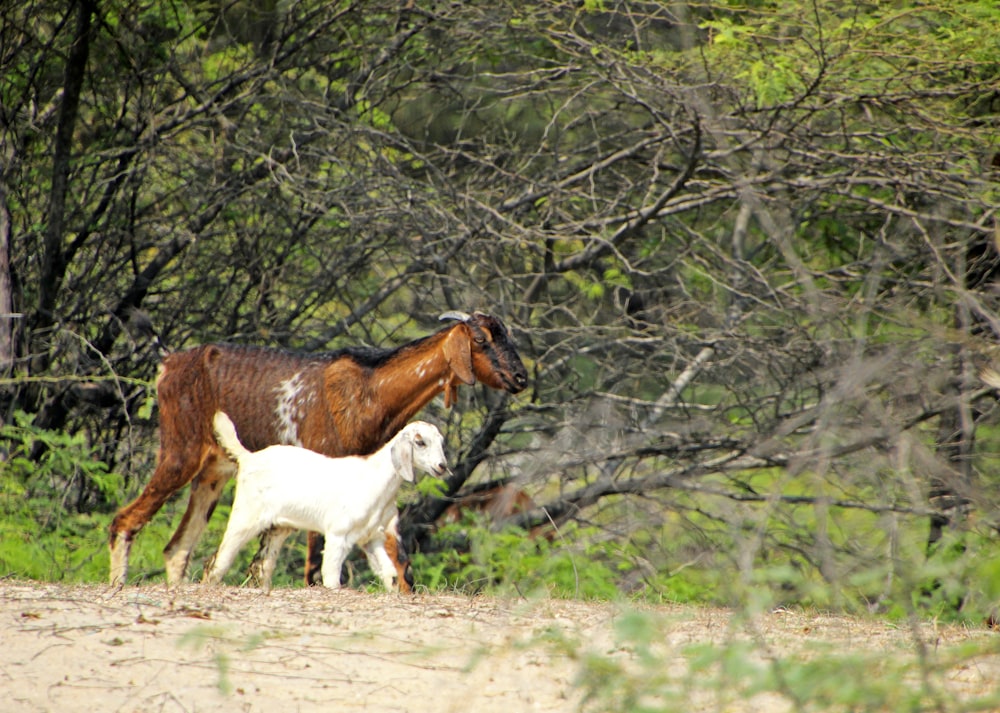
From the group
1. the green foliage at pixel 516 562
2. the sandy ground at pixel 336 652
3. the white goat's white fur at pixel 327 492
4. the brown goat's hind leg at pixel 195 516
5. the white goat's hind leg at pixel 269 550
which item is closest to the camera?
the sandy ground at pixel 336 652

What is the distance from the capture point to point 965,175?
1027 centimetres

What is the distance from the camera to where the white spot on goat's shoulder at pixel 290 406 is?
8.52m

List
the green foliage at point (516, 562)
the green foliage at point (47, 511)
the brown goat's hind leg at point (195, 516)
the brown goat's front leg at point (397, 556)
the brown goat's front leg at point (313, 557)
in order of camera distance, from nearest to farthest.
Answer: the brown goat's front leg at point (397, 556)
the brown goat's hind leg at point (195, 516)
the brown goat's front leg at point (313, 557)
the green foliage at point (516, 562)
the green foliage at point (47, 511)

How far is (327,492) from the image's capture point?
749 centimetres

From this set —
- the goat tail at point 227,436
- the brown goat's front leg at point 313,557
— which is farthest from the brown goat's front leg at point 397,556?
the goat tail at point 227,436

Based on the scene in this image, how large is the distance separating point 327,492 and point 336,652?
2096 millimetres

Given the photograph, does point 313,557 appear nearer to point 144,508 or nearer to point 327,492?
point 144,508

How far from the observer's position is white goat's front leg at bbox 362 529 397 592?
25.5 feet

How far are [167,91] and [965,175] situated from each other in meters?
7.20

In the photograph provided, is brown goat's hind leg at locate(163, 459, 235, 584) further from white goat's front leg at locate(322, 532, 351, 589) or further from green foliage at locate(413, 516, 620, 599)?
green foliage at locate(413, 516, 620, 599)

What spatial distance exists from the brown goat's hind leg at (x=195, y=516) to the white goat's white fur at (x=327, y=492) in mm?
576

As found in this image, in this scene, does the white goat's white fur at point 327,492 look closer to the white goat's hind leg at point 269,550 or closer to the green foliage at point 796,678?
the white goat's hind leg at point 269,550

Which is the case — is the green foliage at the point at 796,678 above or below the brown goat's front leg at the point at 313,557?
above

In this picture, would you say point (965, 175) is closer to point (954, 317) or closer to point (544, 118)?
point (954, 317)
